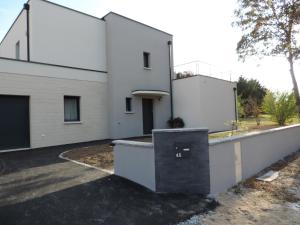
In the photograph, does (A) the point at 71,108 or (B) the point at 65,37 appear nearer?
(A) the point at 71,108

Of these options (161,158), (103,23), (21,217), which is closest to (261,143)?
(161,158)

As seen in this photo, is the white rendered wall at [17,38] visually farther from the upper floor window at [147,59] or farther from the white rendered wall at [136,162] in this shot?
the white rendered wall at [136,162]

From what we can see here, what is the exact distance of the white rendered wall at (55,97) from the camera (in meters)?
10.8

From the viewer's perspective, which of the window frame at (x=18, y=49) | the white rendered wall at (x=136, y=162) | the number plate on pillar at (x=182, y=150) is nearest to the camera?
the number plate on pillar at (x=182, y=150)

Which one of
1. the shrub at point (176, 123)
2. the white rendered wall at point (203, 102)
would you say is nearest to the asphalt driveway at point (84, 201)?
the shrub at point (176, 123)

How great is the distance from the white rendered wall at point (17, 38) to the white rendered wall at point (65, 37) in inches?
57.3

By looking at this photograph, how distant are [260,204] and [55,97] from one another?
988cm

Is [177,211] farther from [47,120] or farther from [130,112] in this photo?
[130,112]

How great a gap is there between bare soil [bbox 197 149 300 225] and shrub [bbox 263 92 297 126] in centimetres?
1453

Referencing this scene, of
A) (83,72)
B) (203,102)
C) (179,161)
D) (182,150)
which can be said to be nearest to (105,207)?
(179,161)

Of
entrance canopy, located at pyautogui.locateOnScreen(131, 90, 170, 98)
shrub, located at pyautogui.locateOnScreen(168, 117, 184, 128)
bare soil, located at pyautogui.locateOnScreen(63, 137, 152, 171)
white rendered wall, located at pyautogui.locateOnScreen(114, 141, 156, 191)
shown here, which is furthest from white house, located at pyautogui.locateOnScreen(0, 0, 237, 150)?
white rendered wall, located at pyautogui.locateOnScreen(114, 141, 156, 191)

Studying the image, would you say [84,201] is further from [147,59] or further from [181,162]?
[147,59]

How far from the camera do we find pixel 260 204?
5.38 metres

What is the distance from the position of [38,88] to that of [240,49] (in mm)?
10628
